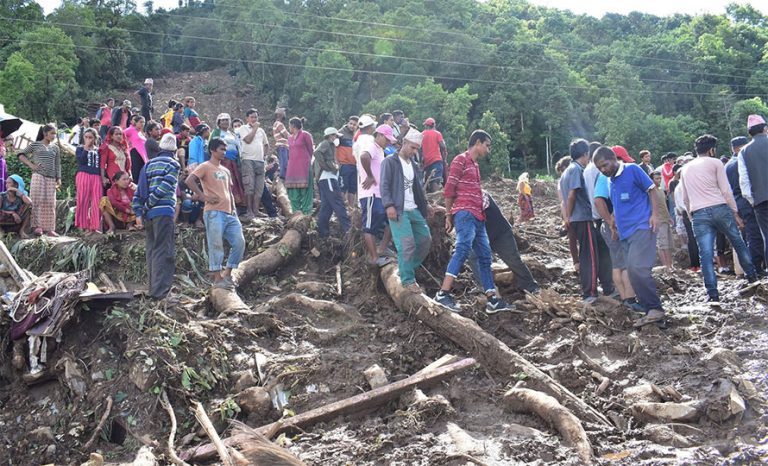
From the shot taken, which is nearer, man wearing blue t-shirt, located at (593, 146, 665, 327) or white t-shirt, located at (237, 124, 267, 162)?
man wearing blue t-shirt, located at (593, 146, 665, 327)

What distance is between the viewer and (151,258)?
6.82 meters

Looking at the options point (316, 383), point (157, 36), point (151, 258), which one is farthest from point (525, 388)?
point (157, 36)

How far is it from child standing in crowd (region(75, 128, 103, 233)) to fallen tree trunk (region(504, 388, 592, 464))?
6.57 m

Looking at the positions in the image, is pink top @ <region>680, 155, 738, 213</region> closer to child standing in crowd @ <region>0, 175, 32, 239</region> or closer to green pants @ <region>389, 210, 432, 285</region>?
green pants @ <region>389, 210, 432, 285</region>

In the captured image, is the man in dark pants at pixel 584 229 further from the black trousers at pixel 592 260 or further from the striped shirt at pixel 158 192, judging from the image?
the striped shirt at pixel 158 192

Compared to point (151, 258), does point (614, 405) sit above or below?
below

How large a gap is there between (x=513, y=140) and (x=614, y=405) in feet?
124

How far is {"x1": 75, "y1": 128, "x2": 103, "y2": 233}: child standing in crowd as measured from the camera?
29.2ft

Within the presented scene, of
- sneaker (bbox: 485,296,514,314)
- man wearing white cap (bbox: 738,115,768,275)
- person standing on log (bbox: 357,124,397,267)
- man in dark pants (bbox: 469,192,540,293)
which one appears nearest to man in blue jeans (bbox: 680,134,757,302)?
man wearing white cap (bbox: 738,115,768,275)

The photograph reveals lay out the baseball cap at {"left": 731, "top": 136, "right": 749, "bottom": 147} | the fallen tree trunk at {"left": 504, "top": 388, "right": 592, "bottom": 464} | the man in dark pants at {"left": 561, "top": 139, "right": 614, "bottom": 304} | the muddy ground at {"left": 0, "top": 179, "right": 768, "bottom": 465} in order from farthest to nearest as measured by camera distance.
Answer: the baseball cap at {"left": 731, "top": 136, "right": 749, "bottom": 147} → the man in dark pants at {"left": 561, "top": 139, "right": 614, "bottom": 304} → the muddy ground at {"left": 0, "top": 179, "right": 768, "bottom": 465} → the fallen tree trunk at {"left": 504, "top": 388, "right": 592, "bottom": 464}

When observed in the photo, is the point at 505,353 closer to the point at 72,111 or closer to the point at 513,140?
the point at 72,111

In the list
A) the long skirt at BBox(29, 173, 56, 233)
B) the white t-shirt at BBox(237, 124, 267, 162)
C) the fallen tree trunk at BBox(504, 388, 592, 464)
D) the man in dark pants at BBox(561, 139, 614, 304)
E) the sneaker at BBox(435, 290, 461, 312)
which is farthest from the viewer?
the white t-shirt at BBox(237, 124, 267, 162)

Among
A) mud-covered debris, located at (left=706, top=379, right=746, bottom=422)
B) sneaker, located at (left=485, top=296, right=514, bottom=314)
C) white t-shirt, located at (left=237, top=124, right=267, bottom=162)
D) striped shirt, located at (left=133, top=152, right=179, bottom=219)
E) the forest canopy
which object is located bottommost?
mud-covered debris, located at (left=706, top=379, right=746, bottom=422)

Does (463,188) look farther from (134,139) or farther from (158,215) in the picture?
(134,139)
